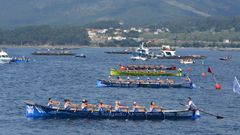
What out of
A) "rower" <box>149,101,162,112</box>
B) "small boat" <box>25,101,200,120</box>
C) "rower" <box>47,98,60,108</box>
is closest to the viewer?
"small boat" <box>25,101,200,120</box>

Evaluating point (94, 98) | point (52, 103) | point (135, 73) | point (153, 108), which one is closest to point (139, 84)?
point (94, 98)

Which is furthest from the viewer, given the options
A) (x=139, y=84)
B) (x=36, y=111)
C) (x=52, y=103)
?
(x=139, y=84)

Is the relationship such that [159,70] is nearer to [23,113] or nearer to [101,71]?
[101,71]

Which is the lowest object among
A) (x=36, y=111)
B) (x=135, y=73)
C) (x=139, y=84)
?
(x=36, y=111)

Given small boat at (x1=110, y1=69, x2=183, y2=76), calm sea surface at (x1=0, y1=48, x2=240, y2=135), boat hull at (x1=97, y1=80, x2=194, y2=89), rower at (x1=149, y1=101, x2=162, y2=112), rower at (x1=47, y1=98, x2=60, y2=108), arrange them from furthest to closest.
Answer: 1. small boat at (x1=110, y1=69, x2=183, y2=76)
2. boat hull at (x1=97, y1=80, x2=194, y2=89)
3. rower at (x1=47, y1=98, x2=60, y2=108)
4. rower at (x1=149, y1=101, x2=162, y2=112)
5. calm sea surface at (x1=0, y1=48, x2=240, y2=135)

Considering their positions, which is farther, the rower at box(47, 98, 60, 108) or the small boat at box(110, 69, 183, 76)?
the small boat at box(110, 69, 183, 76)

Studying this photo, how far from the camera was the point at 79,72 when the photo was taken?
146500 mm

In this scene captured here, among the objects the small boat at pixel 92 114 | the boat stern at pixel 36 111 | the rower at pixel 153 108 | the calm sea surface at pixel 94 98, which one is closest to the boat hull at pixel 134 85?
the calm sea surface at pixel 94 98

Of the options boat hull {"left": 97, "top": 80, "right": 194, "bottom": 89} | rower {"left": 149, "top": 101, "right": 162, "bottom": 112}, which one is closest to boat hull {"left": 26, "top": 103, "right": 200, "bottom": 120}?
rower {"left": 149, "top": 101, "right": 162, "bottom": 112}

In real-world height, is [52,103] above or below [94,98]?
above

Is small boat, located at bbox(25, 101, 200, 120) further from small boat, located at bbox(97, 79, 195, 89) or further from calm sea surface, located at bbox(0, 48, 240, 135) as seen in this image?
small boat, located at bbox(97, 79, 195, 89)

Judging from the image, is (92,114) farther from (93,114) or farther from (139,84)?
(139,84)

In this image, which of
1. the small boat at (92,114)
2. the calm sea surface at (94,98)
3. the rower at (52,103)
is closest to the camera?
the calm sea surface at (94,98)

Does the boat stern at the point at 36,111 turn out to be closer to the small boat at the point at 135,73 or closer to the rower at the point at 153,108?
the rower at the point at 153,108
